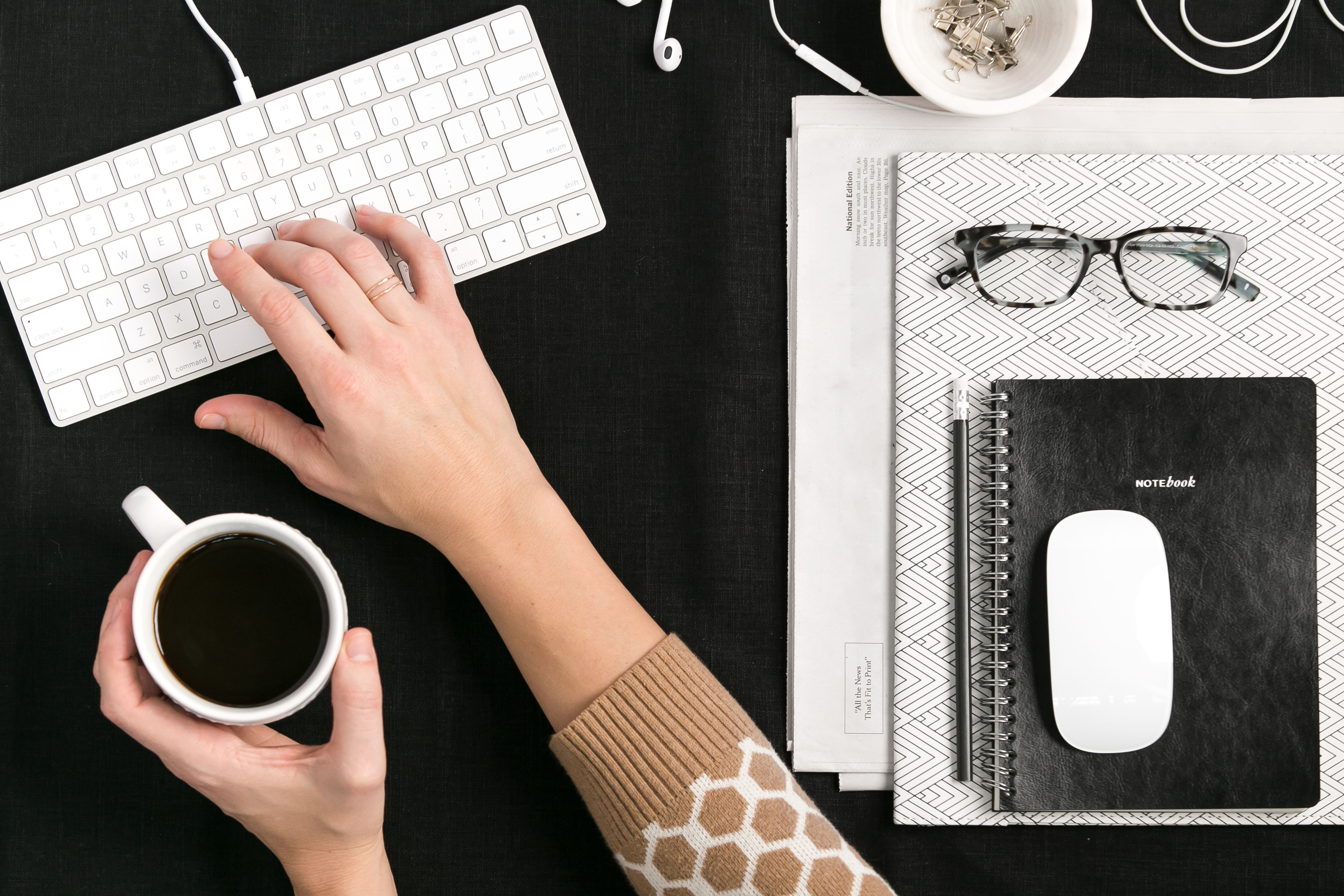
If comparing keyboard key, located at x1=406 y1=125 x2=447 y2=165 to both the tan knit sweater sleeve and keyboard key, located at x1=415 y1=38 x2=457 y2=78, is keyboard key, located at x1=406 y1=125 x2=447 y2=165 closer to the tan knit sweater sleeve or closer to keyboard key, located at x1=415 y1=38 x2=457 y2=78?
keyboard key, located at x1=415 y1=38 x2=457 y2=78

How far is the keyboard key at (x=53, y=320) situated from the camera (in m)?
0.75

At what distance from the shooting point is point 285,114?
2.54 feet

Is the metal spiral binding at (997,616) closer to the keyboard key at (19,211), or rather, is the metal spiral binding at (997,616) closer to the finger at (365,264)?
the finger at (365,264)

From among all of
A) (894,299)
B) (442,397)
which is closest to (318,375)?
(442,397)

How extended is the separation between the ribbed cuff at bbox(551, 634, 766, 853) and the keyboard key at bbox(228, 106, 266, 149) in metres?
0.57

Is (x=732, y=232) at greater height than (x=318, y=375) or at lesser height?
greater

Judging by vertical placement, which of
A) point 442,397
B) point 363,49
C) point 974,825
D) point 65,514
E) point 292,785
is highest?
point 363,49

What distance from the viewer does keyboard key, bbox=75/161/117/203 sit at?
0.76 metres

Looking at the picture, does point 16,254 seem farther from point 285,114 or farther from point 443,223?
point 443,223

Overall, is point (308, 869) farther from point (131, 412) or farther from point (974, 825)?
point (974, 825)

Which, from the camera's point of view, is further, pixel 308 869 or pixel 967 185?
pixel 967 185

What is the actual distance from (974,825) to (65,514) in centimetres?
88

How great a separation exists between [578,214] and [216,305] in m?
0.33

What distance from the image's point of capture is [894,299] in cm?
81
